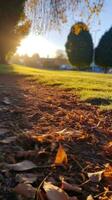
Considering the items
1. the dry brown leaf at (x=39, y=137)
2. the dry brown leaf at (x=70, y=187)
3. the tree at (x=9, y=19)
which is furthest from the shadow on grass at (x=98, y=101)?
the tree at (x=9, y=19)

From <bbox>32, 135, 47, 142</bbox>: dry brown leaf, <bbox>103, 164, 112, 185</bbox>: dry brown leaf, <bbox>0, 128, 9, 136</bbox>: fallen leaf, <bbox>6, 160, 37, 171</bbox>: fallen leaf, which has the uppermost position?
<bbox>32, 135, 47, 142</bbox>: dry brown leaf

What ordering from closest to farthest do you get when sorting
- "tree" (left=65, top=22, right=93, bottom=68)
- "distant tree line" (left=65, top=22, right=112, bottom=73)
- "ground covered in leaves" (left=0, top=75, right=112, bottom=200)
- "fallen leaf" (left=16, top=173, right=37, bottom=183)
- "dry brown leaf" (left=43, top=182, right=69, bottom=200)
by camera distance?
"dry brown leaf" (left=43, top=182, right=69, bottom=200)
"ground covered in leaves" (left=0, top=75, right=112, bottom=200)
"fallen leaf" (left=16, top=173, right=37, bottom=183)
"tree" (left=65, top=22, right=93, bottom=68)
"distant tree line" (left=65, top=22, right=112, bottom=73)

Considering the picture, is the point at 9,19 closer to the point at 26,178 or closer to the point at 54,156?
the point at 54,156

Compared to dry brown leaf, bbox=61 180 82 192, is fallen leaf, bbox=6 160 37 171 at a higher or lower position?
higher

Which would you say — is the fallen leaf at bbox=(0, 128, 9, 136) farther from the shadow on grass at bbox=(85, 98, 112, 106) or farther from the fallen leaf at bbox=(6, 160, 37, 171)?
the shadow on grass at bbox=(85, 98, 112, 106)

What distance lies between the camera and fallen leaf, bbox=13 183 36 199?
306cm

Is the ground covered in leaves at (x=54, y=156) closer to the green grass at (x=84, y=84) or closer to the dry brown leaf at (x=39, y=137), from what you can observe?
the dry brown leaf at (x=39, y=137)

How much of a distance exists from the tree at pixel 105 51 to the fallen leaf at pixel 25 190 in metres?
48.7

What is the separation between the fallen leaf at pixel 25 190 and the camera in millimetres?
3064

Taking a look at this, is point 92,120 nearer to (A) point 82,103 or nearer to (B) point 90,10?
(A) point 82,103

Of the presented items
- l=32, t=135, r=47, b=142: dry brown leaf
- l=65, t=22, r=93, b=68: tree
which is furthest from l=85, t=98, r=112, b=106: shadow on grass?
l=65, t=22, r=93, b=68: tree

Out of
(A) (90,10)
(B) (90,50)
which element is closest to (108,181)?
(A) (90,10)

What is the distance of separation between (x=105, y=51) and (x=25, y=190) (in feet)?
161

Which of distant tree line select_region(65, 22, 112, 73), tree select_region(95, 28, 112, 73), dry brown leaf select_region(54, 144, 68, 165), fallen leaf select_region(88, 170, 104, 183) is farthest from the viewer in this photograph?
tree select_region(95, 28, 112, 73)
